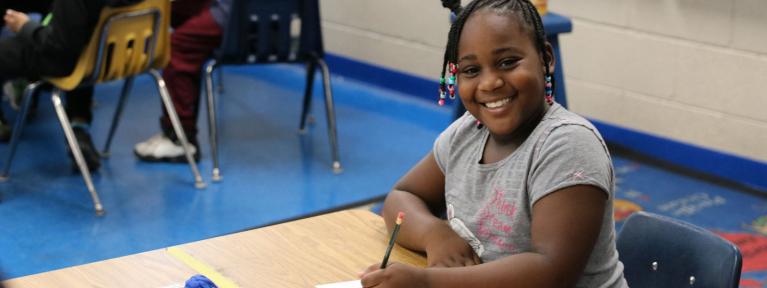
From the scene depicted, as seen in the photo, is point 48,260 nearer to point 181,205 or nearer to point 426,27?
point 181,205

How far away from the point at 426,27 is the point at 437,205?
3545 mm

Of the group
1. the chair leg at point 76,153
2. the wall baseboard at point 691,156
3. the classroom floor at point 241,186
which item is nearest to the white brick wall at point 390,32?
the wall baseboard at point 691,156

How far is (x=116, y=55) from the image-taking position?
12.2 feet

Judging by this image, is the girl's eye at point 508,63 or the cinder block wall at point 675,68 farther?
the cinder block wall at point 675,68

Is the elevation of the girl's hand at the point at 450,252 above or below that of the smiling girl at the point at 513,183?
below

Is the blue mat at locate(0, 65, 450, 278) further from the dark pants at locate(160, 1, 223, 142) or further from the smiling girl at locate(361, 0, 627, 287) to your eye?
the smiling girl at locate(361, 0, 627, 287)

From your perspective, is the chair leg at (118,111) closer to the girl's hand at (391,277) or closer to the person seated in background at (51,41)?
the person seated in background at (51,41)

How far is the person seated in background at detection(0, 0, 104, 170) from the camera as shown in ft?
11.8

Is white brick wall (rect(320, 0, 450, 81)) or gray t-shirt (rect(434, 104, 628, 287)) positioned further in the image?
white brick wall (rect(320, 0, 450, 81))

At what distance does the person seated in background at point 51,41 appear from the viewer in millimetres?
3584

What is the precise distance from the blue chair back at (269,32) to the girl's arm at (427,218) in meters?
2.26

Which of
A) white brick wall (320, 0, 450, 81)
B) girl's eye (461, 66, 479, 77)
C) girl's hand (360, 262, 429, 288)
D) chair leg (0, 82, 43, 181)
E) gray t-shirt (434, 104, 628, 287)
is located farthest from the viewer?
white brick wall (320, 0, 450, 81)

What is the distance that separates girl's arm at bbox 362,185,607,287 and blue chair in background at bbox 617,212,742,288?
33 cm

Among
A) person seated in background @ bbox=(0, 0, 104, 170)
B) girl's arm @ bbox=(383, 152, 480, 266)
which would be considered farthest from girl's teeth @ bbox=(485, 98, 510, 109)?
person seated in background @ bbox=(0, 0, 104, 170)
